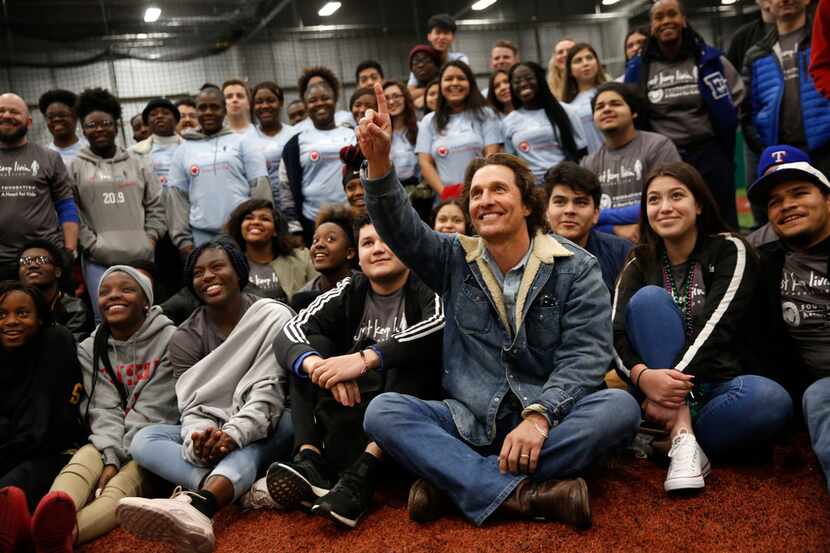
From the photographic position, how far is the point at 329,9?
1033 cm

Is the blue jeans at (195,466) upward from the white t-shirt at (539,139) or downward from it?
downward

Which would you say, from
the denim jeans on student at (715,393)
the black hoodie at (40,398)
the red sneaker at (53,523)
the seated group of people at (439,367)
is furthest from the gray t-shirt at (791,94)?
the red sneaker at (53,523)

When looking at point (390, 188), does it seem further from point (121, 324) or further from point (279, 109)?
point (279, 109)

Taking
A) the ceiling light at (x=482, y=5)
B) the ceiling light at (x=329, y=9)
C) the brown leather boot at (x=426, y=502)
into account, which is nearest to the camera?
the brown leather boot at (x=426, y=502)

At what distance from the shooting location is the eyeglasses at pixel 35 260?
12.8ft

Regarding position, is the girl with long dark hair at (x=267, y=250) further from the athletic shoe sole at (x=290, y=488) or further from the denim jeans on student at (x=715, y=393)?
the denim jeans on student at (x=715, y=393)

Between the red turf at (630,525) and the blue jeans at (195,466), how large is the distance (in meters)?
0.16

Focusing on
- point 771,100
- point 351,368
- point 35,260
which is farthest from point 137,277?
point 771,100

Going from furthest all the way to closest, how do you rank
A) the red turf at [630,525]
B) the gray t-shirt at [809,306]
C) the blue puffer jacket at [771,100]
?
the blue puffer jacket at [771,100] < the gray t-shirt at [809,306] < the red turf at [630,525]

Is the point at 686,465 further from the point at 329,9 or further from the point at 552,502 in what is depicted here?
the point at 329,9

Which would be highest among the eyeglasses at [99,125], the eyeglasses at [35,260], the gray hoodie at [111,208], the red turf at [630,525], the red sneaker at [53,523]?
the eyeglasses at [99,125]

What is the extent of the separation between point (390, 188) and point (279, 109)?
3396mm

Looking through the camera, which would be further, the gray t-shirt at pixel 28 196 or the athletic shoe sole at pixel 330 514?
the gray t-shirt at pixel 28 196

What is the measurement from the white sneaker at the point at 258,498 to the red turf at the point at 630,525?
1.5 inches
